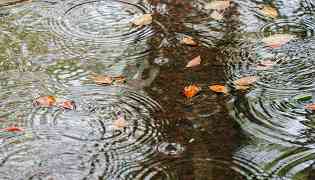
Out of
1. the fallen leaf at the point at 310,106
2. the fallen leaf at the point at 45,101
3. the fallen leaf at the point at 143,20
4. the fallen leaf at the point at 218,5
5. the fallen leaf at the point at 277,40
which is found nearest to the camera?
the fallen leaf at the point at 310,106

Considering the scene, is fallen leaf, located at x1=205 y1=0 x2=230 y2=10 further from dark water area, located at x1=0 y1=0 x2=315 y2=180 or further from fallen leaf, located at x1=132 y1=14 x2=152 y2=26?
fallen leaf, located at x1=132 y1=14 x2=152 y2=26

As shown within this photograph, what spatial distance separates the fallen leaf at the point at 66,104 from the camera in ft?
11.5

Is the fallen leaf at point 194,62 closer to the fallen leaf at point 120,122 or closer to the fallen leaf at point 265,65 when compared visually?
the fallen leaf at point 265,65

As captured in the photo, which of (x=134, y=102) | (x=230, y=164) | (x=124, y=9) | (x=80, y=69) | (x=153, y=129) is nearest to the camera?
(x=230, y=164)

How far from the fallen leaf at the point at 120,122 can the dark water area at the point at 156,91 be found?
0.08ft

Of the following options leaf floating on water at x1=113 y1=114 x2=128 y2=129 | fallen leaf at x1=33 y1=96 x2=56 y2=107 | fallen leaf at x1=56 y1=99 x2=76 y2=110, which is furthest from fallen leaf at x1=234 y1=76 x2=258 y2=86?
fallen leaf at x1=33 y1=96 x2=56 y2=107

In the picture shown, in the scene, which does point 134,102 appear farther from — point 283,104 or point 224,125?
point 283,104

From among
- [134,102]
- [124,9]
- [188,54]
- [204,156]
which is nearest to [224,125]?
[204,156]

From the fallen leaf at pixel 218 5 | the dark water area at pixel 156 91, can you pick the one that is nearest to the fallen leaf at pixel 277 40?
the dark water area at pixel 156 91

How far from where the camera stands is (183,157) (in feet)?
10.2

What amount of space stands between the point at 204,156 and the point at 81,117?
2.59ft

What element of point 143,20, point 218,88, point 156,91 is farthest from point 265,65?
point 143,20

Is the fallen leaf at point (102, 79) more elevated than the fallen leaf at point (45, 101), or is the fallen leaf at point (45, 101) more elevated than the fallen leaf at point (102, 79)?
the fallen leaf at point (102, 79)

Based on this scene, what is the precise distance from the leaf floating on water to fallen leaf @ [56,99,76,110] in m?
0.30
